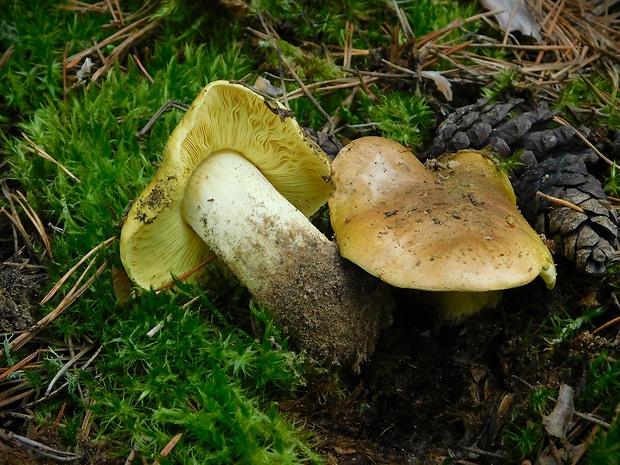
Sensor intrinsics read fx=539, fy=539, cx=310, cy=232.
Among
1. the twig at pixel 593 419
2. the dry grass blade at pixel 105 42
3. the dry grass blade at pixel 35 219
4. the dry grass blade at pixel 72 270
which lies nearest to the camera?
the twig at pixel 593 419

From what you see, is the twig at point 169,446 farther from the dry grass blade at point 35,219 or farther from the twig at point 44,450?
the dry grass blade at point 35,219

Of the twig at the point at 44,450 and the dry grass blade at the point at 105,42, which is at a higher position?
the dry grass blade at the point at 105,42

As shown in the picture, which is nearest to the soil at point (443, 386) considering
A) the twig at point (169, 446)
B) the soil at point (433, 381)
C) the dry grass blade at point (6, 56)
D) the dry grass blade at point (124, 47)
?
the soil at point (433, 381)

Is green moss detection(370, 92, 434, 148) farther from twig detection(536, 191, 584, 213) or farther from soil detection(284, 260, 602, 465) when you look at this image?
soil detection(284, 260, 602, 465)

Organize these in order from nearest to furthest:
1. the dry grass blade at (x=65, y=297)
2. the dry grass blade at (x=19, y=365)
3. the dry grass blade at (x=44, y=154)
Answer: the dry grass blade at (x=19, y=365), the dry grass blade at (x=65, y=297), the dry grass blade at (x=44, y=154)

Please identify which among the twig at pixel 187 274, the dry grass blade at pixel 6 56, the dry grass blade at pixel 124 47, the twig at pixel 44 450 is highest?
the dry grass blade at pixel 6 56

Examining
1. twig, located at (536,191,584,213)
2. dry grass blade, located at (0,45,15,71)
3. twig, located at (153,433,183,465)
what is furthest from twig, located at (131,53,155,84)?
twig, located at (536,191,584,213)

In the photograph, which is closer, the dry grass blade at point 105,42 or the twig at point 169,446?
the twig at point 169,446
